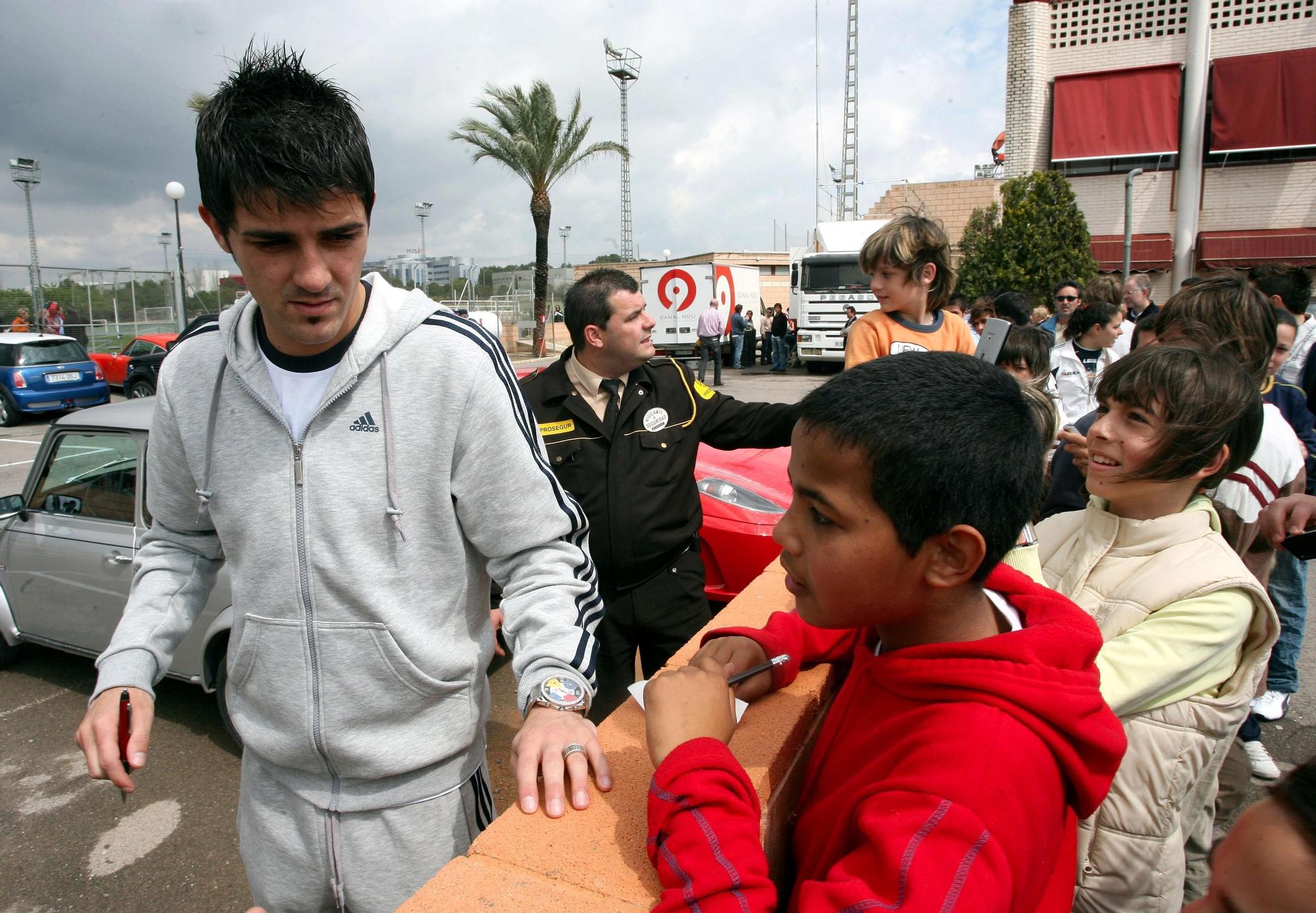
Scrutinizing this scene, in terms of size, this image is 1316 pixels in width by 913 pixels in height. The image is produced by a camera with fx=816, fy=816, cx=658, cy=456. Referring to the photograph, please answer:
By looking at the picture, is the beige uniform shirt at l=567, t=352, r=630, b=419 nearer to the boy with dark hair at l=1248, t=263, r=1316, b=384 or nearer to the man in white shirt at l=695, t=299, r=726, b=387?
the boy with dark hair at l=1248, t=263, r=1316, b=384

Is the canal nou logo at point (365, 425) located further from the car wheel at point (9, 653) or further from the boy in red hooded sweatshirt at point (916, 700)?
the car wheel at point (9, 653)

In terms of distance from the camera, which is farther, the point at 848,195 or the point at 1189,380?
the point at 848,195

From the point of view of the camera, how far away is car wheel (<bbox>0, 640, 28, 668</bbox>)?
5148 millimetres

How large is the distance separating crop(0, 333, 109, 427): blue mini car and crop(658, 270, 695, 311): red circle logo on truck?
1433 centimetres

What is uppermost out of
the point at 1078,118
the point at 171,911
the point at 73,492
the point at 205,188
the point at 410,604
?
the point at 1078,118

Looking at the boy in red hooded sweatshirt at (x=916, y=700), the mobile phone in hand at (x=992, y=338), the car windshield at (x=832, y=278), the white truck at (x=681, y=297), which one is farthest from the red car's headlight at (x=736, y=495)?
the white truck at (x=681, y=297)

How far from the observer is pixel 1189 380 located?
6.95 feet

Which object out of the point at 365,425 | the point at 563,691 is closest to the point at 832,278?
the point at 365,425

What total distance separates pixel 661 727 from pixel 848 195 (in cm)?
5323

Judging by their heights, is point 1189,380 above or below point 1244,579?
above

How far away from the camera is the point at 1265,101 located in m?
27.3

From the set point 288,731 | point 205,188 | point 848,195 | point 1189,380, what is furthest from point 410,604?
point 848,195

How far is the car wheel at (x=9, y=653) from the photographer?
5.15 m

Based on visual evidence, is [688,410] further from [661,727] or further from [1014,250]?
[1014,250]
